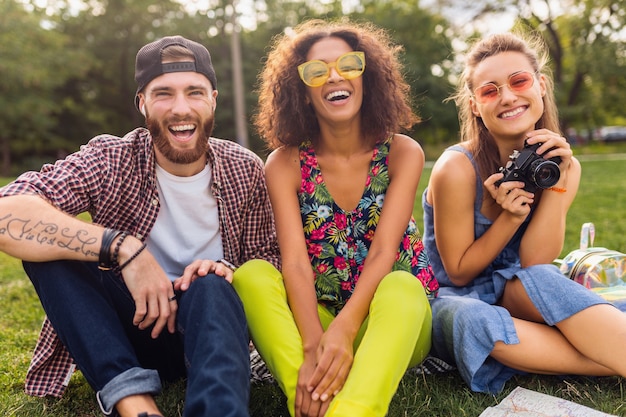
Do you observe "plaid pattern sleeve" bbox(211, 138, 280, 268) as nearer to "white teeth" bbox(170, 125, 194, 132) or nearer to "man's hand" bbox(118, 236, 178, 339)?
"white teeth" bbox(170, 125, 194, 132)

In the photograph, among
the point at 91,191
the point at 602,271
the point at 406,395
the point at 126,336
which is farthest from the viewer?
the point at 602,271

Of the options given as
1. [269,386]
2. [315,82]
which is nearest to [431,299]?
[269,386]

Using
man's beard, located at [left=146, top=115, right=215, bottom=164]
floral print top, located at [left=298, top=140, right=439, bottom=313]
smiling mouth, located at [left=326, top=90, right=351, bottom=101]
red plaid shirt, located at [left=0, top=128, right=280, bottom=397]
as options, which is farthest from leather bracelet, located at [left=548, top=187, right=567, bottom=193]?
man's beard, located at [left=146, top=115, right=215, bottom=164]

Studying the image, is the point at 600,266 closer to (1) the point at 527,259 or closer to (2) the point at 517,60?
(1) the point at 527,259

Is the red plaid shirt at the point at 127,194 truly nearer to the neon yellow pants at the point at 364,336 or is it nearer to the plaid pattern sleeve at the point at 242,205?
the plaid pattern sleeve at the point at 242,205

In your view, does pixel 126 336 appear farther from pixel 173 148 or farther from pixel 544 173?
pixel 544 173

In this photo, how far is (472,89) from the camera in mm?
2910

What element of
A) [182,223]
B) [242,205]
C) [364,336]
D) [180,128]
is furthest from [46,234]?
[364,336]

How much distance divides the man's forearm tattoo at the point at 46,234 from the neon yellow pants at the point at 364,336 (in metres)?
0.60

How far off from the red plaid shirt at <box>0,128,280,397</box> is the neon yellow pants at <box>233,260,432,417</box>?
1.49 feet

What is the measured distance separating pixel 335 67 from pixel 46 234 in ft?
4.89

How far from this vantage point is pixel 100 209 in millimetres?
2588

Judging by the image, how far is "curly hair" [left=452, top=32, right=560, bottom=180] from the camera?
9.39ft

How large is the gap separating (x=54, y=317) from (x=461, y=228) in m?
1.84
